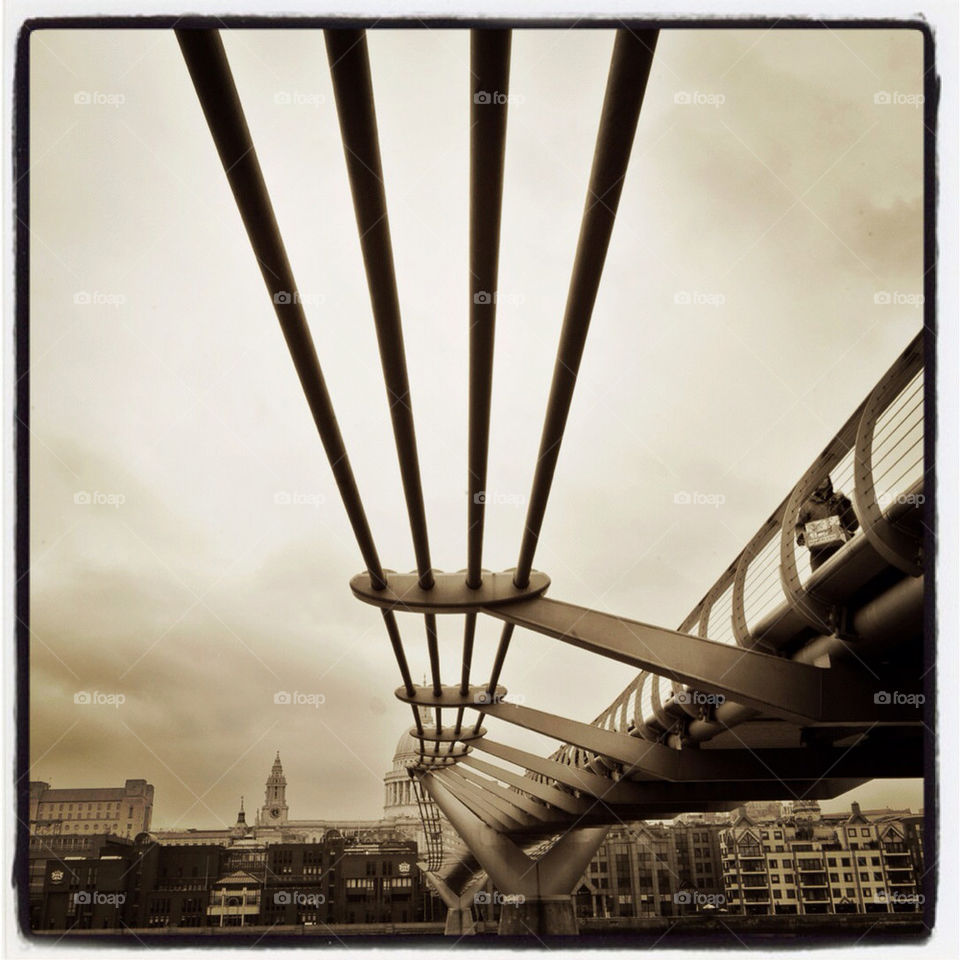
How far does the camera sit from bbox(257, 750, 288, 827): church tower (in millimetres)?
69500

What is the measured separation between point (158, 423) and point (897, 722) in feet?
21.3

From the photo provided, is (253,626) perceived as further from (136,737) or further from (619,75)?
(619,75)

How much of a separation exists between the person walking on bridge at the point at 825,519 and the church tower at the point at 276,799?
69759mm

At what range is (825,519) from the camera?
5.29 metres

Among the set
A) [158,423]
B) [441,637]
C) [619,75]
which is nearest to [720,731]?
[441,637]

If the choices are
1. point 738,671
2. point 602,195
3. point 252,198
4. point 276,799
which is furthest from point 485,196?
point 276,799

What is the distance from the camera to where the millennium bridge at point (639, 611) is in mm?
2855

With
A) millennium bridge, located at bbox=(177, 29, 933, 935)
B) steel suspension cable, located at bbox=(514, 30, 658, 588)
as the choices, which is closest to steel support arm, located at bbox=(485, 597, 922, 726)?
millennium bridge, located at bbox=(177, 29, 933, 935)

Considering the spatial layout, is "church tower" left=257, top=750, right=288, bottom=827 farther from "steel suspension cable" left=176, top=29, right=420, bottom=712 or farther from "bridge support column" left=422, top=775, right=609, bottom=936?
"steel suspension cable" left=176, top=29, right=420, bottom=712

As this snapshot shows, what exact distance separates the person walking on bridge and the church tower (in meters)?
69.8

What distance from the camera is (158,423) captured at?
7035 mm

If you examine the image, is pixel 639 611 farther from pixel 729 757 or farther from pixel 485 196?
pixel 485 196

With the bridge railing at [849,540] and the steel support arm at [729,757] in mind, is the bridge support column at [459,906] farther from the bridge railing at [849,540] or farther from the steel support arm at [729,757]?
the bridge railing at [849,540]

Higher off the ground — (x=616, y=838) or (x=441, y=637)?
(x=441, y=637)
